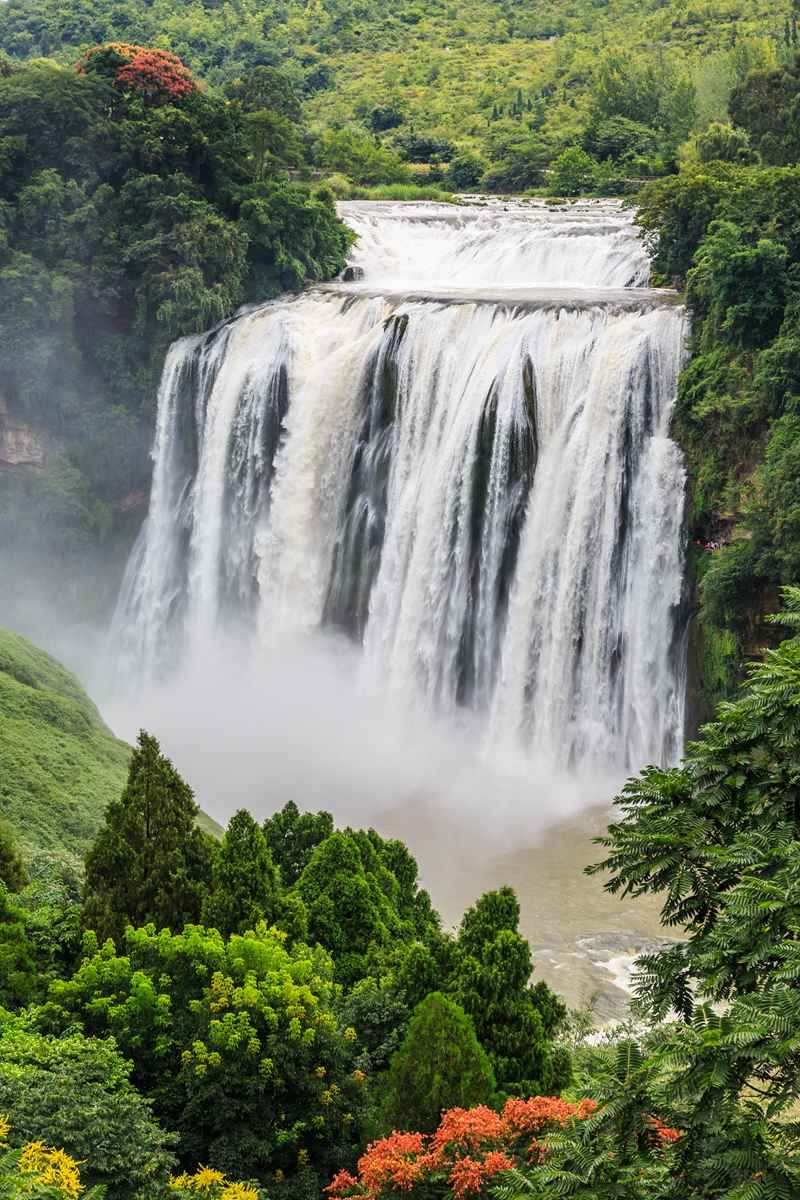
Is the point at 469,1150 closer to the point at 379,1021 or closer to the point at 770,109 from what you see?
the point at 379,1021

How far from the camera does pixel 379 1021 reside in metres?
12.2

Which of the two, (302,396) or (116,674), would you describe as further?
(116,674)

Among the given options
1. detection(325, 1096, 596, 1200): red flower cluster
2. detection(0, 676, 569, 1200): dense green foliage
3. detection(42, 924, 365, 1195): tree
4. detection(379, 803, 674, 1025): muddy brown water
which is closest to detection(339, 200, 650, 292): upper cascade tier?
detection(379, 803, 674, 1025): muddy brown water

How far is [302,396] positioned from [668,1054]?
2521 centimetres

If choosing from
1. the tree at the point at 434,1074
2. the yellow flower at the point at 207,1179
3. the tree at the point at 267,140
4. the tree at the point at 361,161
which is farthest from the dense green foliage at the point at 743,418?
the tree at the point at 361,161

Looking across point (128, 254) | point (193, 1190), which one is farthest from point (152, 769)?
point (128, 254)

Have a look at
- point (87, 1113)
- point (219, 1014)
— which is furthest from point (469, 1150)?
point (87, 1113)

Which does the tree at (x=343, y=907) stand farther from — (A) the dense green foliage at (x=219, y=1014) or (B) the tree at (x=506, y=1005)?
(B) the tree at (x=506, y=1005)

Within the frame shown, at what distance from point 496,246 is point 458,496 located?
44.4 feet

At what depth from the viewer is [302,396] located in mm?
30547

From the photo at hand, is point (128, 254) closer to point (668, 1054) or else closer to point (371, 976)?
point (371, 976)

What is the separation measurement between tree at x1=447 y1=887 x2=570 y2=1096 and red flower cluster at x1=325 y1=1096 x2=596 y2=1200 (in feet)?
6.09

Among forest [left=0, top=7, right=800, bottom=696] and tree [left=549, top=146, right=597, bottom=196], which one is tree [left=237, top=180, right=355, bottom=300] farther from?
tree [left=549, top=146, right=597, bottom=196]

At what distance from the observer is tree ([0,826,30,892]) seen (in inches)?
516
